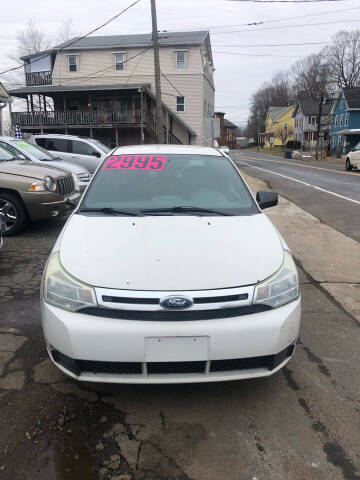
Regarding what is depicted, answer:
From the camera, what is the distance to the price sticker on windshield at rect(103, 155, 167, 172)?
4.05 m

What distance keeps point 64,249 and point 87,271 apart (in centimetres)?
40

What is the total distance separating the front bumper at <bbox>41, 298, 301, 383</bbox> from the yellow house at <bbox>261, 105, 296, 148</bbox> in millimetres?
84354

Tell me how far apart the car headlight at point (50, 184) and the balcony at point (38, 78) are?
3167 cm

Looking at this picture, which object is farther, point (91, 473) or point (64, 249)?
point (64, 249)

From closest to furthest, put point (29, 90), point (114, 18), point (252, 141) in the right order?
point (114, 18) → point (29, 90) → point (252, 141)

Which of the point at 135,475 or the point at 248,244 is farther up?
the point at 248,244

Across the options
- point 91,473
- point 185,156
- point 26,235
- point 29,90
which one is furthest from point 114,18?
point 91,473

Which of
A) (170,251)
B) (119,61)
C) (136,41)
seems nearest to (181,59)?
(136,41)

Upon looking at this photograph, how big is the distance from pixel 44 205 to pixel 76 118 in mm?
24615

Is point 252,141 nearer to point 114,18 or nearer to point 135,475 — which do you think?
point 114,18

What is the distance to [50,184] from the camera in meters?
6.95

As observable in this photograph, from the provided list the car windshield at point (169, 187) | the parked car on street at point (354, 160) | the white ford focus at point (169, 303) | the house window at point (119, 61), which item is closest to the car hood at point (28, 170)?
the car windshield at point (169, 187)

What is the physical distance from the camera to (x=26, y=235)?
713 centimetres

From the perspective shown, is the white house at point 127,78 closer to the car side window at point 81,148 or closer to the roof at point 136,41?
the roof at point 136,41
